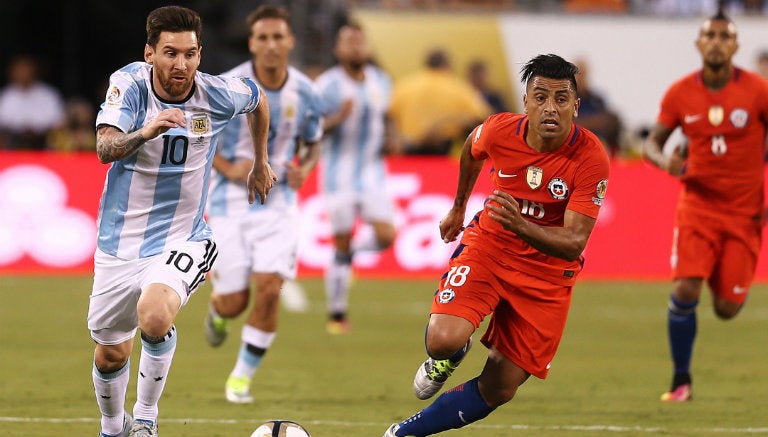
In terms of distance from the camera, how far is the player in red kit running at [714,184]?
9.21 m

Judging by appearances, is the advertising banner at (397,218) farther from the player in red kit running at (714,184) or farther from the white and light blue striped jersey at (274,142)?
the player in red kit running at (714,184)

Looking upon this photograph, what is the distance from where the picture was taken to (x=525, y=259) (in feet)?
22.6

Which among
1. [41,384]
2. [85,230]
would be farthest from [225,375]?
[85,230]

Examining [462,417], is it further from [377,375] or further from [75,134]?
[75,134]

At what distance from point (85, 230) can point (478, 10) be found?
7.10 meters

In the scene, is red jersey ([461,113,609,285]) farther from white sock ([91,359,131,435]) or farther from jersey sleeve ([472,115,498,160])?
white sock ([91,359,131,435])

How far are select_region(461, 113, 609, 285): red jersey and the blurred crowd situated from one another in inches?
420

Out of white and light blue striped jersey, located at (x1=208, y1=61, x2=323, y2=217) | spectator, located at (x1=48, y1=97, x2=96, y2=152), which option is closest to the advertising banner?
spectator, located at (x1=48, y1=97, x2=96, y2=152)

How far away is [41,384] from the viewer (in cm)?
966

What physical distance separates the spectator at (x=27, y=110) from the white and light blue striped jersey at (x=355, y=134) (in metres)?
6.32

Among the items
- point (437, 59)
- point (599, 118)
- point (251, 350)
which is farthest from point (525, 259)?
point (599, 118)

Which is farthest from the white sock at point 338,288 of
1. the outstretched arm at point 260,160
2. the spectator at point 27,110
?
the spectator at point 27,110

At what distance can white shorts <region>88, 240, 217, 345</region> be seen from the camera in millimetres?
6777

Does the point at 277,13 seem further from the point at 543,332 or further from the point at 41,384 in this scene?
the point at 543,332
